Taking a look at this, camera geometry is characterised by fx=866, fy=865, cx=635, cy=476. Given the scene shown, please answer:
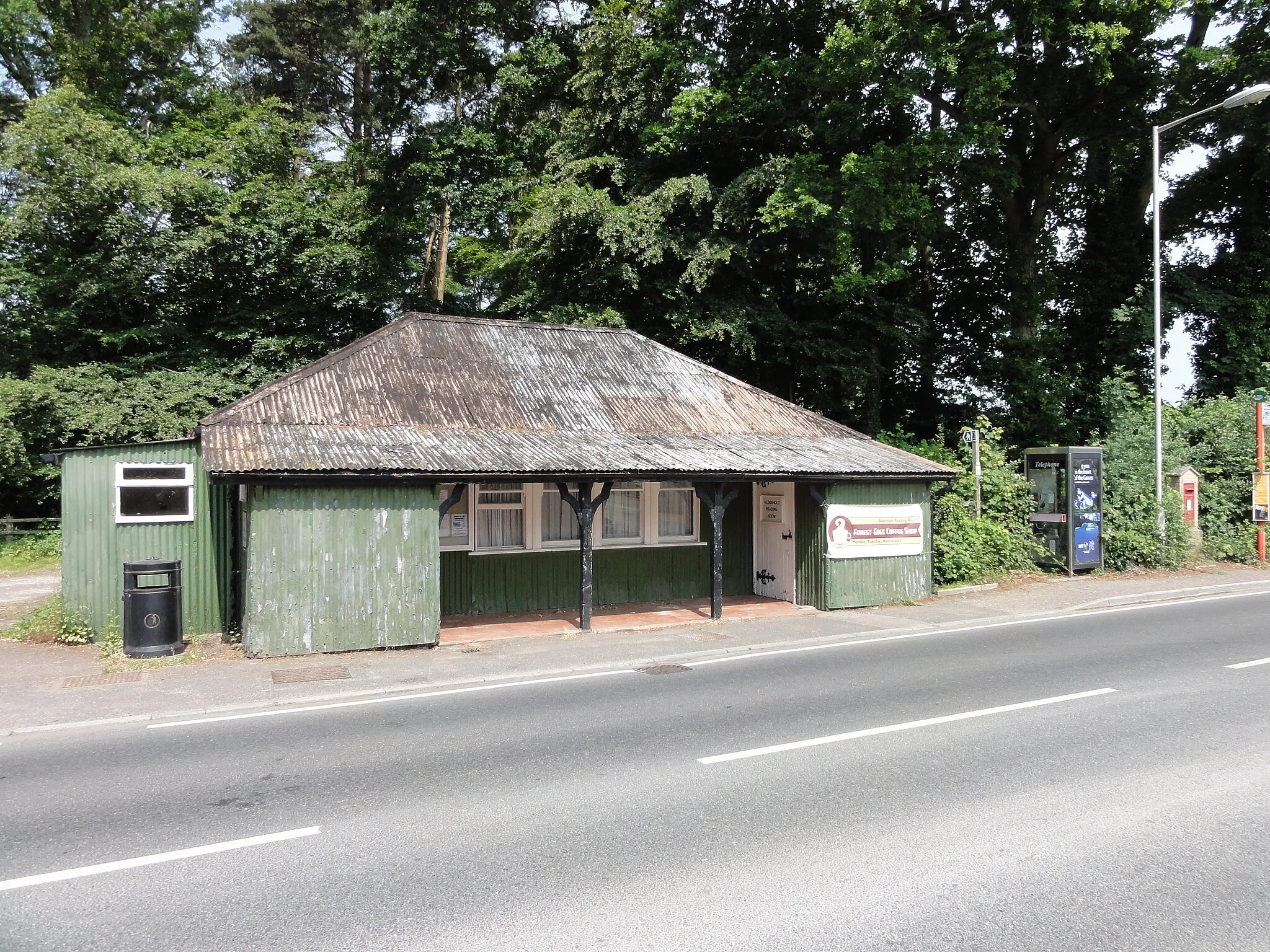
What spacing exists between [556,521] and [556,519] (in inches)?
1.3

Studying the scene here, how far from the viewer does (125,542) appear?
12445 millimetres

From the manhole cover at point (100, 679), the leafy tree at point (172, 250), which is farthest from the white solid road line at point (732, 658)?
the leafy tree at point (172, 250)

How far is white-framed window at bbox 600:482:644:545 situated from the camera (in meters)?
15.9

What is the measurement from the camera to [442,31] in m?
27.8

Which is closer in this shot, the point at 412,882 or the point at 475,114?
the point at 412,882

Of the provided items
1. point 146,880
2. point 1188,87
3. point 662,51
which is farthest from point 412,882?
point 1188,87

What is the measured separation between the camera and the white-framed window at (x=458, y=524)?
14.5 m

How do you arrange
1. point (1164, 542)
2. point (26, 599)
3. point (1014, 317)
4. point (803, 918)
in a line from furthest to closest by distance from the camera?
1. point (1014, 317)
2. point (1164, 542)
3. point (26, 599)
4. point (803, 918)

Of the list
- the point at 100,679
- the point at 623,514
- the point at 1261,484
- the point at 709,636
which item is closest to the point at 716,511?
the point at 709,636

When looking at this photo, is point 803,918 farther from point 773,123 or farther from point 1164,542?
point 773,123

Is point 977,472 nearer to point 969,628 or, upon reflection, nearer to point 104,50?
point 969,628

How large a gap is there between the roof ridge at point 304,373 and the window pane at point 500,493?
3246 millimetres

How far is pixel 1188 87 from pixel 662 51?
49.3 feet

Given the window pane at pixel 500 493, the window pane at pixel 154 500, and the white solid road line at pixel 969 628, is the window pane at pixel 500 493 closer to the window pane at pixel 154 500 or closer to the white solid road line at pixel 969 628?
the window pane at pixel 154 500
